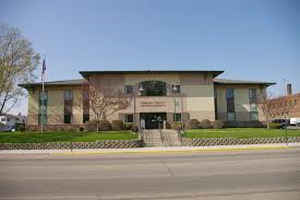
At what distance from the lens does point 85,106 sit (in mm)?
38562

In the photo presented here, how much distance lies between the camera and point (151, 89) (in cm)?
3969

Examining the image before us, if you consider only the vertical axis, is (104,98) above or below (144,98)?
below

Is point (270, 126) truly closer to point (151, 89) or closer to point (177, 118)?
point (177, 118)

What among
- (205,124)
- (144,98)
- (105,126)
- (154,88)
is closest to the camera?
(105,126)

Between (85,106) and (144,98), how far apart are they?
410 inches

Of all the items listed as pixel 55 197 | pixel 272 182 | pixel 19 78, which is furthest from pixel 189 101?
pixel 55 197

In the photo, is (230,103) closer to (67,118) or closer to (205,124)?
(205,124)

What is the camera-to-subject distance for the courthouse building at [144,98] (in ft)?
128

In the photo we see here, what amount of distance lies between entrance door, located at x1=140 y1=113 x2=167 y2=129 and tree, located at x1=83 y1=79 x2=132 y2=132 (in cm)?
394

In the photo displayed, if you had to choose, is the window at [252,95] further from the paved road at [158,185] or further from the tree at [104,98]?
the paved road at [158,185]

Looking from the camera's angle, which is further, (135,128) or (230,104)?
(230,104)

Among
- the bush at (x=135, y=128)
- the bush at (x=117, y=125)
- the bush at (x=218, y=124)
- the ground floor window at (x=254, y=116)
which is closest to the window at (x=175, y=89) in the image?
the bush at (x=218, y=124)

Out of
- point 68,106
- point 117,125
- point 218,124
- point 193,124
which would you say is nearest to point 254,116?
point 218,124

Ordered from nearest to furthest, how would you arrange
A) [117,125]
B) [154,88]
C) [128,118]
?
[117,125] → [128,118] → [154,88]
